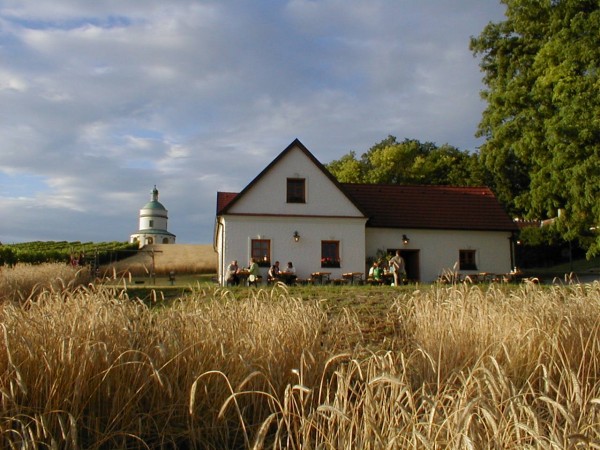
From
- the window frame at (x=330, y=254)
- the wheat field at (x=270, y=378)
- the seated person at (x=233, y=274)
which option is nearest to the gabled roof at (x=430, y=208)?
the window frame at (x=330, y=254)

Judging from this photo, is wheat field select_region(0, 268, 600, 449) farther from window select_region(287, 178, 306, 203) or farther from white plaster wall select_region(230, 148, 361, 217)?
window select_region(287, 178, 306, 203)

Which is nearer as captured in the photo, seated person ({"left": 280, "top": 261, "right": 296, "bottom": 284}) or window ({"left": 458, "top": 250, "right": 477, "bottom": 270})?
seated person ({"left": 280, "top": 261, "right": 296, "bottom": 284})

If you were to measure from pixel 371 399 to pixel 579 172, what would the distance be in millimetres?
21780

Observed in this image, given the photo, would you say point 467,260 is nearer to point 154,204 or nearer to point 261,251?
point 261,251

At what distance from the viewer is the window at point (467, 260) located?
29234 mm

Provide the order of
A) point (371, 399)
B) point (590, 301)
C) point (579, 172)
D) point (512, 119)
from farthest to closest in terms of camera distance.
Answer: point (512, 119), point (579, 172), point (590, 301), point (371, 399)

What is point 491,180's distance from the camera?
49.2 meters

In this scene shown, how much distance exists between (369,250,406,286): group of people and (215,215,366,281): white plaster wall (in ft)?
5.44

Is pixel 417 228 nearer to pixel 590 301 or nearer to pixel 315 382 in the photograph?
pixel 590 301

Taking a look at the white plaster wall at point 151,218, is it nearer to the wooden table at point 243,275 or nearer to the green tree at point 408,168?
the green tree at point 408,168

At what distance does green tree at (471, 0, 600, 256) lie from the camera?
2406cm

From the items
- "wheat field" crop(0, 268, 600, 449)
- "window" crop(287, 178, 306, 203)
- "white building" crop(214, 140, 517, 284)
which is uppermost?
"window" crop(287, 178, 306, 203)

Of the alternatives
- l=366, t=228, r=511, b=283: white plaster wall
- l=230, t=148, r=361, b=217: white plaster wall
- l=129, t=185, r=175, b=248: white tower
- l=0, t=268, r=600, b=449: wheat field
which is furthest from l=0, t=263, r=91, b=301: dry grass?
l=129, t=185, r=175, b=248: white tower

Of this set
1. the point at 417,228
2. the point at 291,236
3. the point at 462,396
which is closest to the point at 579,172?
the point at 417,228
